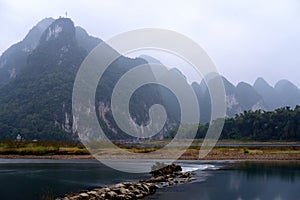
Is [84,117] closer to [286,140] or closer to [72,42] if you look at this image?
[72,42]

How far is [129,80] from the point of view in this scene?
132625 mm

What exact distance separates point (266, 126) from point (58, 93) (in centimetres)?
6412

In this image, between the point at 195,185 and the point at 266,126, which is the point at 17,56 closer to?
the point at 266,126

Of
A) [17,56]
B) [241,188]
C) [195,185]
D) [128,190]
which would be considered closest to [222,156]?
[195,185]

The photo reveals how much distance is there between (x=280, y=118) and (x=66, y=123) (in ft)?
206

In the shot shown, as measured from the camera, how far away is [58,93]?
401 feet

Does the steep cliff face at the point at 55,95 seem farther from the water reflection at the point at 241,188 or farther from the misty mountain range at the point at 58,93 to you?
the water reflection at the point at 241,188

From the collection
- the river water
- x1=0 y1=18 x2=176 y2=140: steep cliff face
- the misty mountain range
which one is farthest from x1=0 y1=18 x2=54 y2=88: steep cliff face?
the river water

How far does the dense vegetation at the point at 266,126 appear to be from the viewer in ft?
257

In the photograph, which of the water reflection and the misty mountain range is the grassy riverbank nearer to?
the water reflection

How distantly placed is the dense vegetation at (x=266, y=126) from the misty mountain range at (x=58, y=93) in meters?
18.2

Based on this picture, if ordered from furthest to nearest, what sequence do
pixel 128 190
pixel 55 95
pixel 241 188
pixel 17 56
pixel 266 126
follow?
pixel 17 56 < pixel 55 95 < pixel 266 126 < pixel 241 188 < pixel 128 190

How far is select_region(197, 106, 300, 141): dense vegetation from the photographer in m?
78.4

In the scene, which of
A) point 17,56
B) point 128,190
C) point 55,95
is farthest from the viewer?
point 17,56
